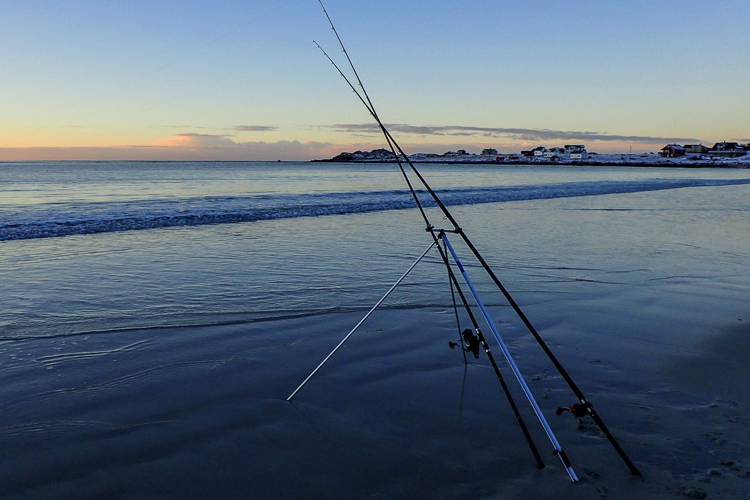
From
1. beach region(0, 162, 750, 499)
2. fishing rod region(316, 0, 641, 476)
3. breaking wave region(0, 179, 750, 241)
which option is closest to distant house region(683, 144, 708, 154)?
breaking wave region(0, 179, 750, 241)

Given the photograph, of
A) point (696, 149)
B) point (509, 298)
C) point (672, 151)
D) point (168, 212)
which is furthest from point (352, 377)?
point (696, 149)

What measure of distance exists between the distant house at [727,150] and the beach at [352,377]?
144m

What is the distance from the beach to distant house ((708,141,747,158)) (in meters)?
144

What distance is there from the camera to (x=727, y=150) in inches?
5202

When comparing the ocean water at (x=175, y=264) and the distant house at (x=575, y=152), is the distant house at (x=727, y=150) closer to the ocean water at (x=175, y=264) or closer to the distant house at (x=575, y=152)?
the distant house at (x=575, y=152)

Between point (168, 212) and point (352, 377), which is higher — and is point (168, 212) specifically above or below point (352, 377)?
above

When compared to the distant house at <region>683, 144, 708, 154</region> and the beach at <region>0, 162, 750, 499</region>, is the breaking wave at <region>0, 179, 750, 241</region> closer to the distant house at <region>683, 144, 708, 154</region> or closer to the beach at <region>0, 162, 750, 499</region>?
the beach at <region>0, 162, 750, 499</region>

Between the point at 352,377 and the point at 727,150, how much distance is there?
157 metres

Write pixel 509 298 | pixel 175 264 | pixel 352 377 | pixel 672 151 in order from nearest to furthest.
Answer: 1. pixel 509 298
2. pixel 352 377
3. pixel 175 264
4. pixel 672 151

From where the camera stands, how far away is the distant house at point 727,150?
5038 inches

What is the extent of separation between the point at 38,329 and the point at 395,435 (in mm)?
4219

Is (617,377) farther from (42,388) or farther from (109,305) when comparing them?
(109,305)

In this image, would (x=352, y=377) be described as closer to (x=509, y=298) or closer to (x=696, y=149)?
(x=509, y=298)

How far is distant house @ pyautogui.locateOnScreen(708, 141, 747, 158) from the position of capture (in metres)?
128
